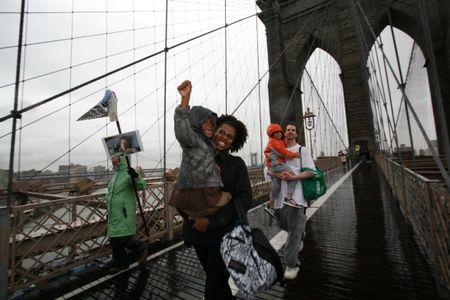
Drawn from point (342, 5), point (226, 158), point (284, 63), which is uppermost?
point (342, 5)

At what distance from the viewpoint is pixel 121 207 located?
2.92m

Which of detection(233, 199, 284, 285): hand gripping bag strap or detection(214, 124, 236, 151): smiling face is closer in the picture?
detection(233, 199, 284, 285): hand gripping bag strap

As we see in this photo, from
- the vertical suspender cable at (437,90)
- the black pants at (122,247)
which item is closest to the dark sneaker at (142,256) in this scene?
the black pants at (122,247)

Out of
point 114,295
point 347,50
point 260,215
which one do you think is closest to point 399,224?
point 260,215

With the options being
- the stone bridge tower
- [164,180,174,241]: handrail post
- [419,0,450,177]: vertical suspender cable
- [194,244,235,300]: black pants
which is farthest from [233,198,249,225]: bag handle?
the stone bridge tower

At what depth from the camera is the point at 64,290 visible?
2824 mm

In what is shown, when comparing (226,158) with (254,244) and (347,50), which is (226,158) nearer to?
(254,244)

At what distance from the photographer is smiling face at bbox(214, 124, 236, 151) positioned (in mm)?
1509

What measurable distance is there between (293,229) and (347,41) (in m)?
23.1

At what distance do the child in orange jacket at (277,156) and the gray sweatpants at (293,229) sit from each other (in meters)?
0.15

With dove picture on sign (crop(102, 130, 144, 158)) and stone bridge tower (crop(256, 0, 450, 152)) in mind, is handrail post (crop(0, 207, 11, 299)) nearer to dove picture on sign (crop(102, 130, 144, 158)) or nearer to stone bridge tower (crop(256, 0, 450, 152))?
dove picture on sign (crop(102, 130, 144, 158))

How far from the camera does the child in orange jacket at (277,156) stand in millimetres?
2496

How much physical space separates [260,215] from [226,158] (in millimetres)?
4557

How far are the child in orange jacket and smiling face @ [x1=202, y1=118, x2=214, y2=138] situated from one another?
1.25 m
